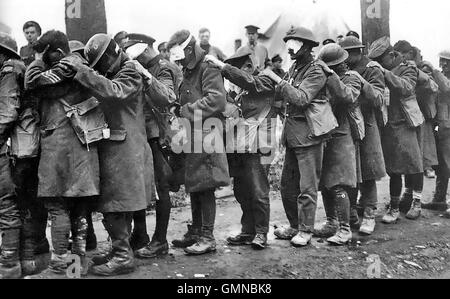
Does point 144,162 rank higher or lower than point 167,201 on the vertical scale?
higher

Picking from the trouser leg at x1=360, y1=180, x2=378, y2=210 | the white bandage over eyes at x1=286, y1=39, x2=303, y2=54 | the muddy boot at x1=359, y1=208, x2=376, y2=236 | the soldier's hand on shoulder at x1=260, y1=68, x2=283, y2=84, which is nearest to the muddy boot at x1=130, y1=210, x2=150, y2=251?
the soldier's hand on shoulder at x1=260, y1=68, x2=283, y2=84

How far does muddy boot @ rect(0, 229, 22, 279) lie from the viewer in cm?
439

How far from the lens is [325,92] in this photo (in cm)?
555

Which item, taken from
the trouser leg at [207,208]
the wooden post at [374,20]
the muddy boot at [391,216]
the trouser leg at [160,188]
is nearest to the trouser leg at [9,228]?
the trouser leg at [160,188]

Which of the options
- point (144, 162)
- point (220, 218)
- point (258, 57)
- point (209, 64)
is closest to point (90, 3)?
point (209, 64)

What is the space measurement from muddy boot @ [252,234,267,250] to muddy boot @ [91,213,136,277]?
143 cm

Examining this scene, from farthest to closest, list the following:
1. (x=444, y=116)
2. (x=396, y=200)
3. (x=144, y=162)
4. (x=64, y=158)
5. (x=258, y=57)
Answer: (x=258, y=57) → (x=444, y=116) → (x=396, y=200) → (x=144, y=162) → (x=64, y=158)

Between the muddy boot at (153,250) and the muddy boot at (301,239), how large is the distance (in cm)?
136

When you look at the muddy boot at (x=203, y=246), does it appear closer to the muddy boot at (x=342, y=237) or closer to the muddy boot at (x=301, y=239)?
the muddy boot at (x=301, y=239)

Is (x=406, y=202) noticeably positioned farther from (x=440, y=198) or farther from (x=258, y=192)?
(x=258, y=192)

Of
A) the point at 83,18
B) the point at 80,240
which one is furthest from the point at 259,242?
the point at 83,18

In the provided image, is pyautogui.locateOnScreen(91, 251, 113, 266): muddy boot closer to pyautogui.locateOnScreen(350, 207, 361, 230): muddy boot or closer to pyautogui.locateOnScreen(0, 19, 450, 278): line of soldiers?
pyautogui.locateOnScreen(0, 19, 450, 278): line of soldiers
